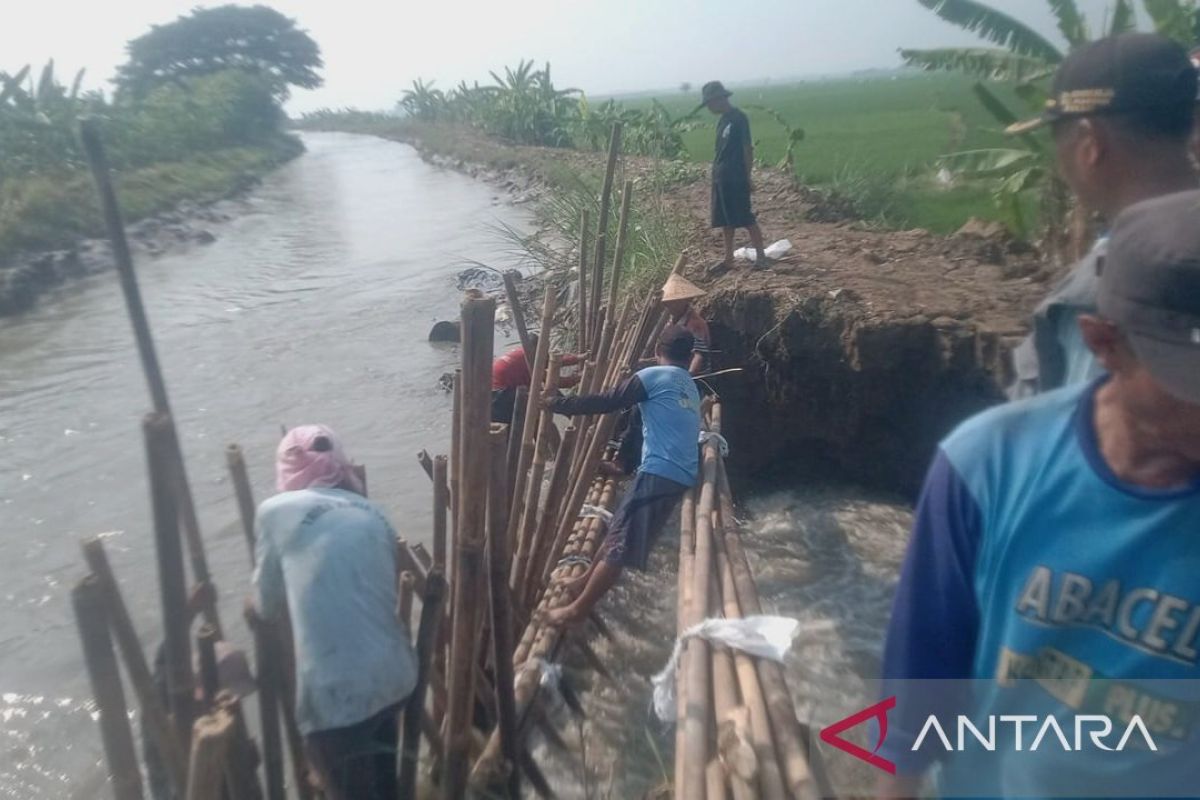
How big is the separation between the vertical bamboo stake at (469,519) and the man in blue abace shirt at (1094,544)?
48.1 inches

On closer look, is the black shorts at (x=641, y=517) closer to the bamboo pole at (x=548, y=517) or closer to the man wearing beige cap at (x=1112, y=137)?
the bamboo pole at (x=548, y=517)

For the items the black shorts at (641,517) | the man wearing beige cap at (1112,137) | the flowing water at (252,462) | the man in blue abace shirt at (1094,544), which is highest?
the man wearing beige cap at (1112,137)

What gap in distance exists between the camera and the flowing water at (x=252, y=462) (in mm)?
4285

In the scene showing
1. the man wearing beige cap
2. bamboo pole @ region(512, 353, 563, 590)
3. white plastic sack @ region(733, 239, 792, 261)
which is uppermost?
the man wearing beige cap

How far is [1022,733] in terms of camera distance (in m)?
1.23

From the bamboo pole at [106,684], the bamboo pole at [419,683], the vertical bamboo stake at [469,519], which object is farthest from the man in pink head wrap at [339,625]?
the bamboo pole at [106,684]

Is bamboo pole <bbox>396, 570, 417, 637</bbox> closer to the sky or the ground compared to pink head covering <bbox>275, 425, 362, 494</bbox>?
closer to the ground

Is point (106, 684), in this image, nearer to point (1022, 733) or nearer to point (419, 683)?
point (419, 683)

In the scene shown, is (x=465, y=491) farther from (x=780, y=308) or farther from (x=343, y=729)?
(x=780, y=308)

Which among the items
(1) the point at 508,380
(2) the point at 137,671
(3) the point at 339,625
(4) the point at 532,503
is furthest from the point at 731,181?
(2) the point at 137,671

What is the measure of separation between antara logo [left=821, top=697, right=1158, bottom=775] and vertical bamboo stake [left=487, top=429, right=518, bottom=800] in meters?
1.34

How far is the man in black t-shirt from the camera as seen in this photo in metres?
7.03

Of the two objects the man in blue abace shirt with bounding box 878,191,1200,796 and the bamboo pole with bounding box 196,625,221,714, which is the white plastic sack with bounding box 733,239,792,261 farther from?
the man in blue abace shirt with bounding box 878,191,1200,796

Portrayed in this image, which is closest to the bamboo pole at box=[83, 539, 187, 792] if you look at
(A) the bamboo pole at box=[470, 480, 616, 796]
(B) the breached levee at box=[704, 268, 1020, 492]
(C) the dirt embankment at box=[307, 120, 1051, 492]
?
(A) the bamboo pole at box=[470, 480, 616, 796]
